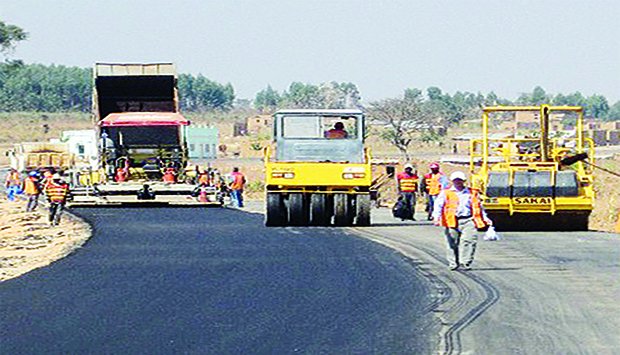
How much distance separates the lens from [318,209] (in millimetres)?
26406

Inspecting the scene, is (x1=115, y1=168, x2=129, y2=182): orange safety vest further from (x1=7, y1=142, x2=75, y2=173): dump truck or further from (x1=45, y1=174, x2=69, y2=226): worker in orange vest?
(x1=7, y1=142, x2=75, y2=173): dump truck

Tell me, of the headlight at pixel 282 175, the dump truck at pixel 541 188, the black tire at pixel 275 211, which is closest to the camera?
the dump truck at pixel 541 188

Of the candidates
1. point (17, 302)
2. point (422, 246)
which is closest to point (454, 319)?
point (17, 302)

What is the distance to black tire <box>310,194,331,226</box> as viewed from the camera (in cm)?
2633

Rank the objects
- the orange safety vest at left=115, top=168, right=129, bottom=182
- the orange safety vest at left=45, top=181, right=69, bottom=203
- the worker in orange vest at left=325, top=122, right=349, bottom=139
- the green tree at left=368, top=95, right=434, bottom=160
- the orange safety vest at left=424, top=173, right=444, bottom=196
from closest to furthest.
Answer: the worker in orange vest at left=325, top=122, right=349, bottom=139, the orange safety vest at left=424, top=173, right=444, bottom=196, the orange safety vest at left=45, top=181, right=69, bottom=203, the orange safety vest at left=115, top=168, right=129, bottom=182, the green tree at left=368, top=95, right=434, bottom=160

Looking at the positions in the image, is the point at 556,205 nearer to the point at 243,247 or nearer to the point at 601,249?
the point at 601,249

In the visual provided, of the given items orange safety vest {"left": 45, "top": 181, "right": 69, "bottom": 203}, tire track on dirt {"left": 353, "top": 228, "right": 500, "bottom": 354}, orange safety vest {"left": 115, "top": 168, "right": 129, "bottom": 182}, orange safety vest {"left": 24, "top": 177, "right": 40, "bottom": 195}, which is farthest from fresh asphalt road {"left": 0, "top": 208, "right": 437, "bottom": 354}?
orange safety vest {"left": 24, "top": 177, "right": 40, "bottom": 195}

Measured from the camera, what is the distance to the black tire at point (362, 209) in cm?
2639

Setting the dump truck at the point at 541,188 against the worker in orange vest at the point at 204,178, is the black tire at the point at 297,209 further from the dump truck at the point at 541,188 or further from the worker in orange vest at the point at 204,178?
the worker in orange vest at the point at 204,178

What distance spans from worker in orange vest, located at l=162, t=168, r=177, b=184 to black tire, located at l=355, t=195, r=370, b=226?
996cm

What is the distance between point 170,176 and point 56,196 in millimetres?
5433

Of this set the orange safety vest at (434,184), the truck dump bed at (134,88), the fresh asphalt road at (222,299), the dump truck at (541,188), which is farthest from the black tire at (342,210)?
the truck dump bed at (134,88)

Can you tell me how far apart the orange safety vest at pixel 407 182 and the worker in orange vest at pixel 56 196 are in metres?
7.81

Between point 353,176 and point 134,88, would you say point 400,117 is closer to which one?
point 134,88
